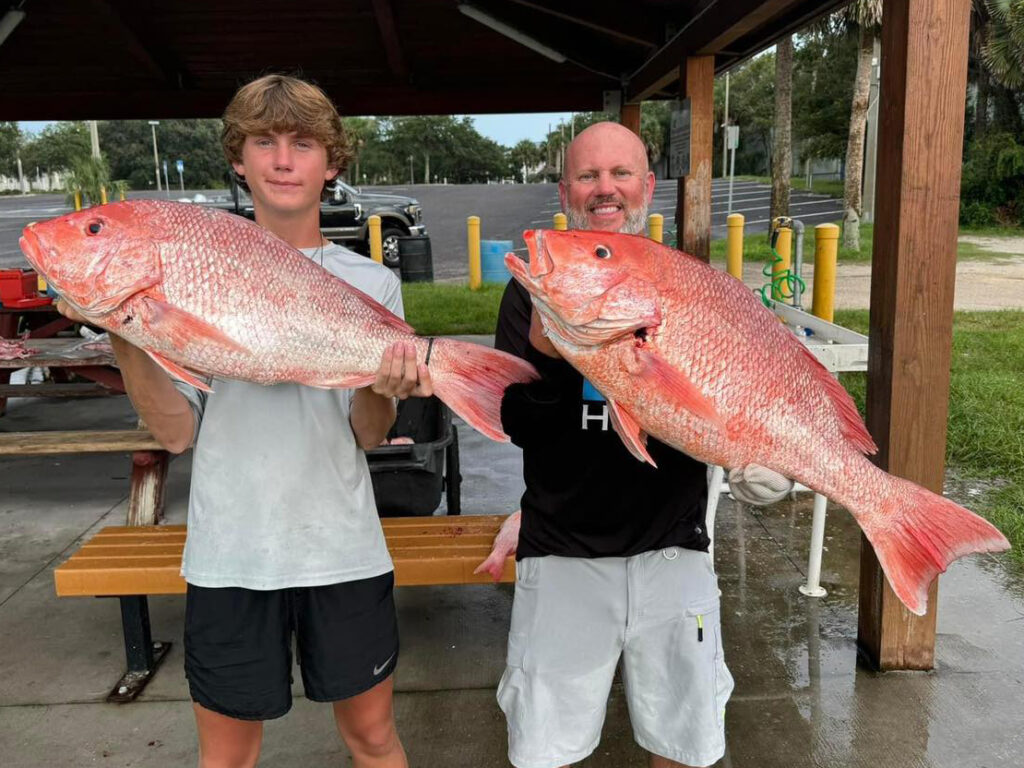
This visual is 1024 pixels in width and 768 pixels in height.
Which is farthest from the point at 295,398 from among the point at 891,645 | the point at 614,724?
the point at 891,645

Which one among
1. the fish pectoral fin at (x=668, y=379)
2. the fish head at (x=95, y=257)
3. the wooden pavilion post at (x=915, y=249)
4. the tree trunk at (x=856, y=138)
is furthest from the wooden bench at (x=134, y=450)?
the tree trunk at (x=856, y=138)

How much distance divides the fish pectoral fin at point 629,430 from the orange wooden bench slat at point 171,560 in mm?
1489

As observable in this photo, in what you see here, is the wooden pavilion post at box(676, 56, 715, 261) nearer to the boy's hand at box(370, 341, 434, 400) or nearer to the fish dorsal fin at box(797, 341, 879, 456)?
the fish dorsal fin at box(797, 341, 879, 456)

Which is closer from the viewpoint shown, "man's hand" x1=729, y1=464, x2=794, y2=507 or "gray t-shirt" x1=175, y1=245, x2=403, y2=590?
"man's hand" x1=729, y1=464, x2=794, y2=507

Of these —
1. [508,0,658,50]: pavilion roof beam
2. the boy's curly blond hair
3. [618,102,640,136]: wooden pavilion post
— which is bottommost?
the boy's curly blond hair

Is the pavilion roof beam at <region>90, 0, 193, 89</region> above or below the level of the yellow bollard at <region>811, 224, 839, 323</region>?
above

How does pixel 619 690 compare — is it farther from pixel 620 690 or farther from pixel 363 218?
pixel 363 218

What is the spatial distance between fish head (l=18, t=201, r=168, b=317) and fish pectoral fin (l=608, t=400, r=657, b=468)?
0.97m

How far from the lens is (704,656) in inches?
82.0

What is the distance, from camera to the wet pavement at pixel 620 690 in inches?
112

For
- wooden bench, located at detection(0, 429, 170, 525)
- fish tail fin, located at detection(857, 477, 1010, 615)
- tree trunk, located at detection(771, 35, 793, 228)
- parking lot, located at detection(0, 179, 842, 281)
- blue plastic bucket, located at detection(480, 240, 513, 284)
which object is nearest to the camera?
fish tail fin, located at detection(857, 477, 1010, 615)

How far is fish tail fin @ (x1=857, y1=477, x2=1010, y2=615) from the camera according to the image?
6.03ft

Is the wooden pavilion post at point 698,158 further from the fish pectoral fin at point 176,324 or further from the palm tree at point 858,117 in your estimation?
the palm tree at point 858,117

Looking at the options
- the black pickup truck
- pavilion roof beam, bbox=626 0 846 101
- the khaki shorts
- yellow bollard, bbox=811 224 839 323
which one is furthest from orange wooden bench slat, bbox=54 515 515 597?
the black pickup truck
